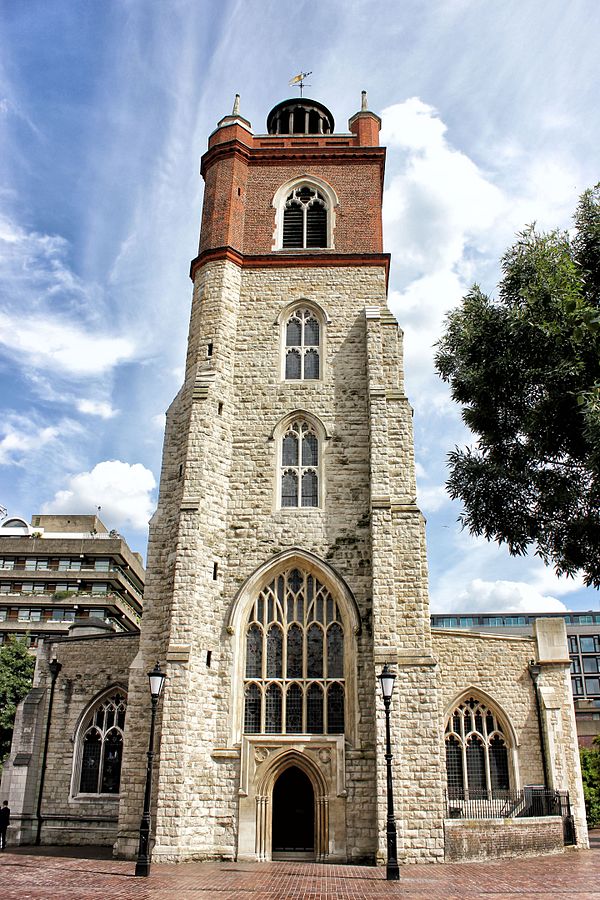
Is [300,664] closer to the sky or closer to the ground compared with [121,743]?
closer to the sky

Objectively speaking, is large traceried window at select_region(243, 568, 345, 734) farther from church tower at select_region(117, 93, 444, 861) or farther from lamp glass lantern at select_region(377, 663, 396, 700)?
lamp glass lantern at select_region(377, 663, 396, 700)

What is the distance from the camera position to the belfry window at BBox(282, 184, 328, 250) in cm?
2567

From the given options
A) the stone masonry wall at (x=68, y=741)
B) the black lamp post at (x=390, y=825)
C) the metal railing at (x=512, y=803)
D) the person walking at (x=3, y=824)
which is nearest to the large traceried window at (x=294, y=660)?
the black lamp post at (x=390, y=825)

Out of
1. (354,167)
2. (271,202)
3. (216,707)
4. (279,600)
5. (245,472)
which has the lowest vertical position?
(216,707)

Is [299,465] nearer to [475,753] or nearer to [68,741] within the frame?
[475,753]

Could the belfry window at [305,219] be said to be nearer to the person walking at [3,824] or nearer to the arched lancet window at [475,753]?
the arched lancet window at [475,753]

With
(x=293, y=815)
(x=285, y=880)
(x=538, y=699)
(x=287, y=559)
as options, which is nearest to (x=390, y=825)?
(x=285, y=880)

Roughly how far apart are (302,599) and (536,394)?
8931mm

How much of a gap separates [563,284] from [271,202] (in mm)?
14769

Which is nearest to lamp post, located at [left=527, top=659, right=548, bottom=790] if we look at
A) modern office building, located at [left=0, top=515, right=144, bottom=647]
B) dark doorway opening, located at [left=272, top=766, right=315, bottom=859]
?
dark doorway opening, located at [left=272, top=766, right=315, bottom=859]

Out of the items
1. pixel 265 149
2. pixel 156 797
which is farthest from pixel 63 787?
pixel 265 149

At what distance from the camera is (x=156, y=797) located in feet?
57.1

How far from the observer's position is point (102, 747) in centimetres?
2197

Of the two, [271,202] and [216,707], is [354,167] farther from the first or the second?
[216,707]
